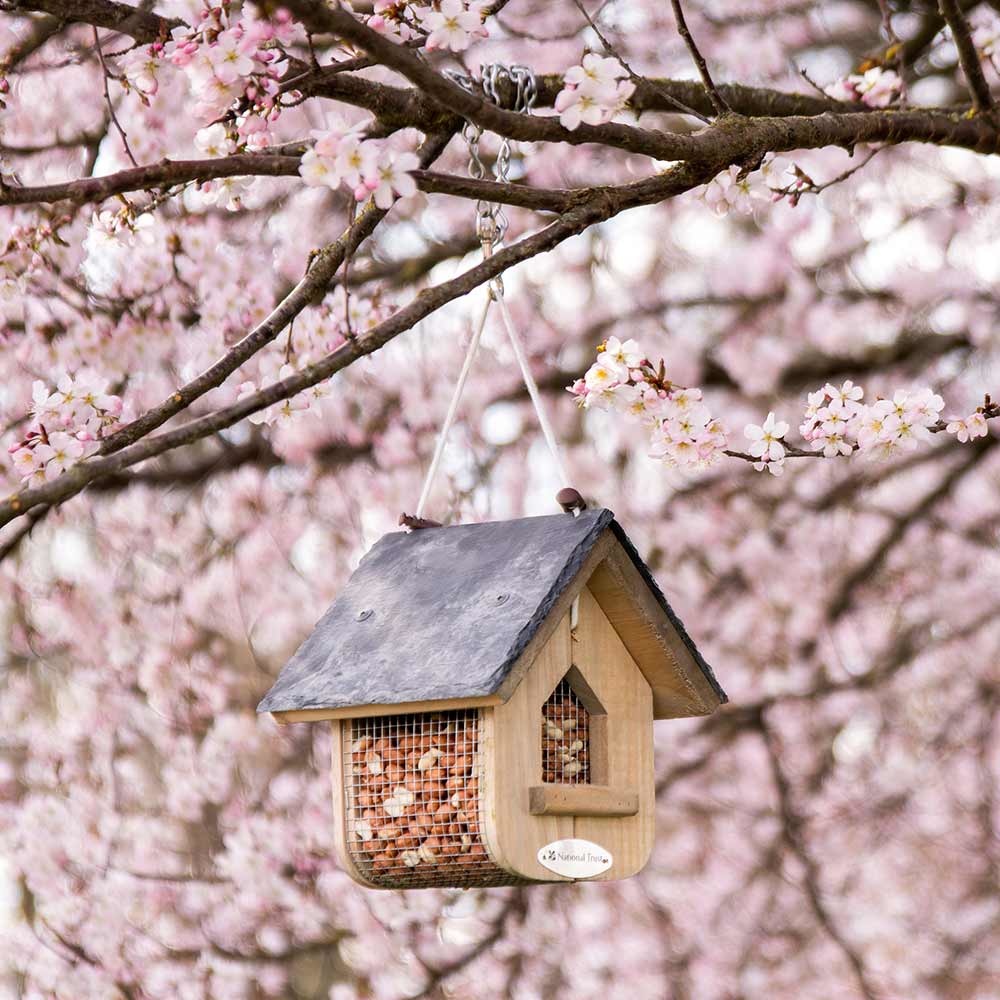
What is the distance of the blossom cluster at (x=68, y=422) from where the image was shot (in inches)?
88.7

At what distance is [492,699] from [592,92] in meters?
0.72

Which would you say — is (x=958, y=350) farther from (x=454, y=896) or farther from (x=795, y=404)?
(x=454, y=896)

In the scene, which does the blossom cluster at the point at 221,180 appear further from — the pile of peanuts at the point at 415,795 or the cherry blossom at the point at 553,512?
the cherry blossom at the point at 553,512

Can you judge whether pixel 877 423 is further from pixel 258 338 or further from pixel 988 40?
pixel 988 40

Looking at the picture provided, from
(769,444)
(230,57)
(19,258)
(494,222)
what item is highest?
(19,258)

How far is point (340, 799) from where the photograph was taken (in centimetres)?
221

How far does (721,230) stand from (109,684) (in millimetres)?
2372

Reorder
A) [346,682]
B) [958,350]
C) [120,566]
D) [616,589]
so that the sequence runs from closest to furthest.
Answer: [346,682] → [616,589] → [958,350] → [120,566]

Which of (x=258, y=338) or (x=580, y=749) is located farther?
(x=580, y=749)

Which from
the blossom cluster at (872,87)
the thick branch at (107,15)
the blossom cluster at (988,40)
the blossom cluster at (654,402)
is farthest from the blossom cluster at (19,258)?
the blossom cluster at (988,40)

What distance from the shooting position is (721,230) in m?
5.14

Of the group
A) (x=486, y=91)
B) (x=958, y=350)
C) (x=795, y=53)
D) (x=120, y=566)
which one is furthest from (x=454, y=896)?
(x=486, y=91)

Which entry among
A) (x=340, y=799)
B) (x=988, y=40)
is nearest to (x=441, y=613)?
(x=340, y=799)

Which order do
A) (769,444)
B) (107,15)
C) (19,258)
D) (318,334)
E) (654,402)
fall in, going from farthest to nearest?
(19,258) → (318,334) → (769,444) → (654,402) → (107,15)
